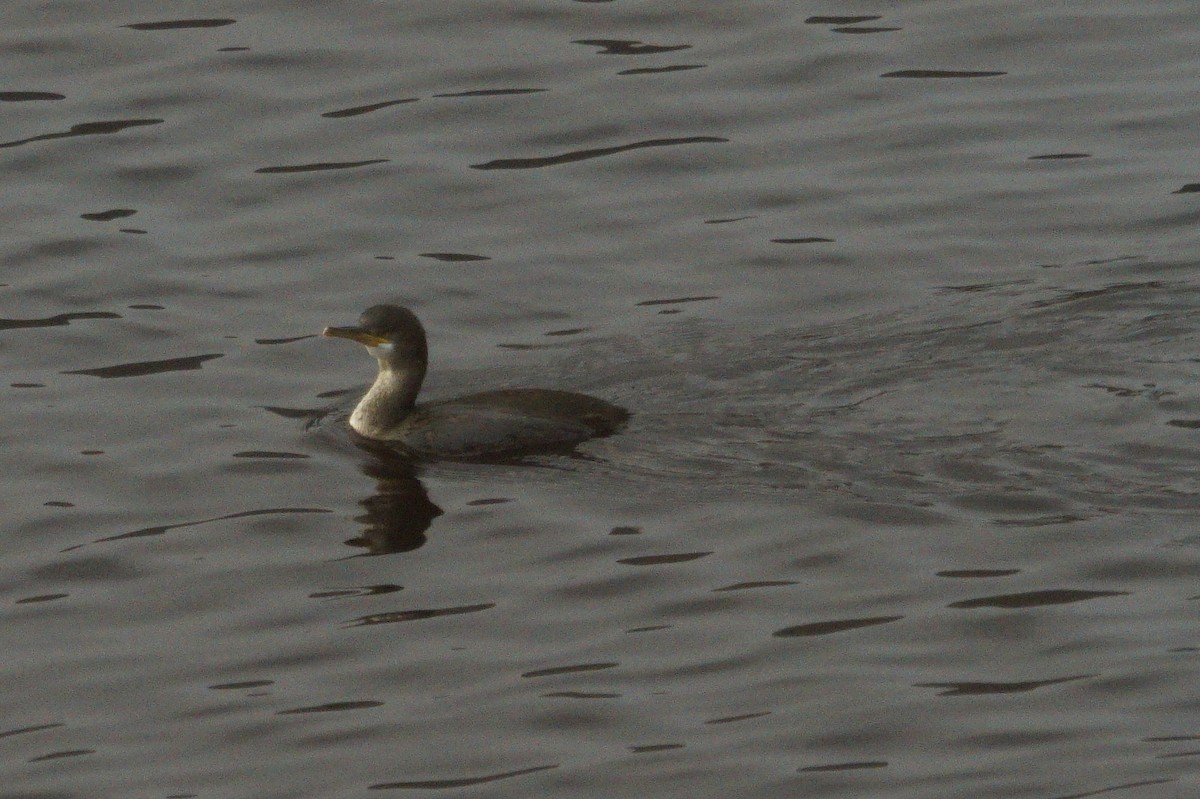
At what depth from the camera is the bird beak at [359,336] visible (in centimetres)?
1296

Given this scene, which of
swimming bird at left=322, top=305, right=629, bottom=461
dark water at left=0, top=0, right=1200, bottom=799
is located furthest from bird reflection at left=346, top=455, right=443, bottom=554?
swimming bird at left=322, top=305, right=629, bottom=461

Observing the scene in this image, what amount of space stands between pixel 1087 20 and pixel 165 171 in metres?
7.11

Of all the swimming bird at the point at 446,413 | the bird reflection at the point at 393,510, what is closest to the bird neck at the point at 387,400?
the swimming bird at the point at 446,413

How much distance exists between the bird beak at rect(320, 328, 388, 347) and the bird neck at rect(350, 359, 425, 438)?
4.5 inches

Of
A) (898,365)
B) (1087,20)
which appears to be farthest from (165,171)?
(1087,20)

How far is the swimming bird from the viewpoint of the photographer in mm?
12406

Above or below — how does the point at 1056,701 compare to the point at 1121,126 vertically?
below

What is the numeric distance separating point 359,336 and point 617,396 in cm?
140

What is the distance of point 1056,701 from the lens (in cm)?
942

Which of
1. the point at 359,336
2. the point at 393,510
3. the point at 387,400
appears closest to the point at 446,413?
the point at 387,400

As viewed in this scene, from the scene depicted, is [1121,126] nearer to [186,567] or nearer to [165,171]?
[165,171]

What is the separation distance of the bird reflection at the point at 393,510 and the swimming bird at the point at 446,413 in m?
0.24

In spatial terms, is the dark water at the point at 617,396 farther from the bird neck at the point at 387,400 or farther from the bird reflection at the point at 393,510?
the bird neck at the point at 387,400

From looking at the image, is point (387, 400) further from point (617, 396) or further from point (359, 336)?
point (617, 396)
